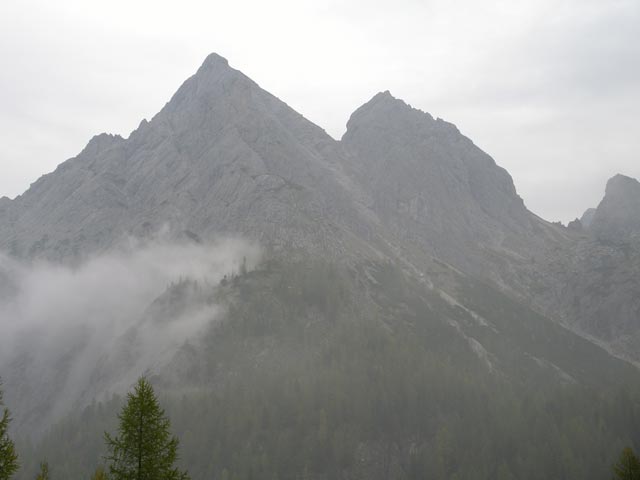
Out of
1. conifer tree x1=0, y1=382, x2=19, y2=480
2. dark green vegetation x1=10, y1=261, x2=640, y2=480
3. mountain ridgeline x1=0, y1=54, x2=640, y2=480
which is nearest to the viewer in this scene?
conifer tree x1=0, y1=382, x2=19, y2=480

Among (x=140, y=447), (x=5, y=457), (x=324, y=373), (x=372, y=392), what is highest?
(x=324, y=373)

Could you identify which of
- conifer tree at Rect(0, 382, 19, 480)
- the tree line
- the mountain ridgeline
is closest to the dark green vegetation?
the mountain ridgeline

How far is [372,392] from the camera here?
12662 centimetres

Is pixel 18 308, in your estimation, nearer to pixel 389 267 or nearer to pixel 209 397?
pixel 209 397

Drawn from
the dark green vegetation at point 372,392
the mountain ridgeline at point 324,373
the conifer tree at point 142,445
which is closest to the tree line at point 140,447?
the conifer tree at point 142,445

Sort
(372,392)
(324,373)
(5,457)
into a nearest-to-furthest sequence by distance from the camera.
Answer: (5,457)
(372,392)
(324,373)

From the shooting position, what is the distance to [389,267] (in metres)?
197

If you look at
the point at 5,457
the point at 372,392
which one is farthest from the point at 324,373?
the point at 5,457

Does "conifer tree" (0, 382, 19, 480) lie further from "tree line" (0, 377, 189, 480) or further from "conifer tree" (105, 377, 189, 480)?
"conifer tree" (105, 377, 189, 480)

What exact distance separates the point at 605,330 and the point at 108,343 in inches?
7067

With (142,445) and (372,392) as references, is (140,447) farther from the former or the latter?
(372,392)

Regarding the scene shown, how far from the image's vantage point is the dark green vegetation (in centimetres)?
10394

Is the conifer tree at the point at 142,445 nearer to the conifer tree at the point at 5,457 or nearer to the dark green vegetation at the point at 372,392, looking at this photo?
the conifer tree at the point at 5,457

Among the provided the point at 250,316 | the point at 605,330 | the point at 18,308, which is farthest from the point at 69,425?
the point at 605,330
